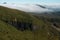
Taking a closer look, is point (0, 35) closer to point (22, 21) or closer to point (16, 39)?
point (16, 39)

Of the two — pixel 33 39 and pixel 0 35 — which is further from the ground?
pixel 0 35

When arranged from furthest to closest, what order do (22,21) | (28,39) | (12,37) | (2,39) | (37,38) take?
(22,21), (37,38), (28,39), (12,37), (2,39)

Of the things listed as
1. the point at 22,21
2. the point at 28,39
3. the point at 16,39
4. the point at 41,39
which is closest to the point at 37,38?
the point at 41,39

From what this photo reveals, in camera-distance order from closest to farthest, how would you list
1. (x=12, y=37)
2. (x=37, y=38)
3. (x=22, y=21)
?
(x=12, y=37) < (x=37, y=38) < (x=22, y=21)

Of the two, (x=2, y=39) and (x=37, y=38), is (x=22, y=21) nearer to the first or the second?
(x=37, y=38)

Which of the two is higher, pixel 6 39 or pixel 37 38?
pixel 6 39

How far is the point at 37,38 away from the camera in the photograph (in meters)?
40.4

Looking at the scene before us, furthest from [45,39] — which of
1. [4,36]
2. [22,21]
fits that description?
[22,21]

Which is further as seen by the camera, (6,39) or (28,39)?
(28,39)

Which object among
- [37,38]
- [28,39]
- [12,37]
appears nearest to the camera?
[12,37]

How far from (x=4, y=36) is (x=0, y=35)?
89 cm

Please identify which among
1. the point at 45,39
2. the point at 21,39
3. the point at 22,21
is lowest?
the point at 22,21

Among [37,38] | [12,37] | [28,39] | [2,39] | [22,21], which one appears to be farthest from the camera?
[22,21]

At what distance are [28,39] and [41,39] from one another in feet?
17.6
